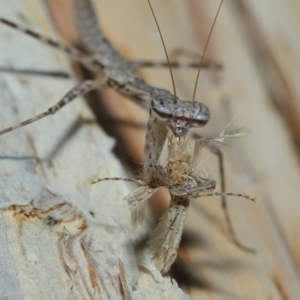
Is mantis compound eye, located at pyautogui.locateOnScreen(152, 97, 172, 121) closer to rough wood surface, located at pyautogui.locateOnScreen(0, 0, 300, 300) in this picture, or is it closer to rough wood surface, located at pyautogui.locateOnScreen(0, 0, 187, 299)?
rough wood surface, located at pyautogui.locateOnScreen(0, 0, 300, 300)

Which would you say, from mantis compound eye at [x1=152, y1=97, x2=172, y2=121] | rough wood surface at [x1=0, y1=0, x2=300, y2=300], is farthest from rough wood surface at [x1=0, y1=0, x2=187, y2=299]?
mantis compound eye at [x1=152, y1=97, x2=172, y2=121]

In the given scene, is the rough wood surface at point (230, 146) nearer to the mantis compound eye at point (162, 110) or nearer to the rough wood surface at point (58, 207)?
the rough wood surface at point (58, 207)

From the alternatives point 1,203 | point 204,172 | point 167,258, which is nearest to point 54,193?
point 1,203

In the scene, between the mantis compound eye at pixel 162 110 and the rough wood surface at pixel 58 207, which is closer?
the rough wood surface at pixel 58 207

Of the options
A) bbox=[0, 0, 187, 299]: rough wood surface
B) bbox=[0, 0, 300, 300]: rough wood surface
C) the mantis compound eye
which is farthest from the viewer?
bbox=[0, 0, 300, 300]: rough wood surface

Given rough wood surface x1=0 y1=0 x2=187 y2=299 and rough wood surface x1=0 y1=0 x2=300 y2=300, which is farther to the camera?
rough wood surface x1=0 y1=0 x2=300 y2=300

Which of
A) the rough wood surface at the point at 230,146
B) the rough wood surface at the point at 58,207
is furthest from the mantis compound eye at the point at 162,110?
the rough wood surface at the point at 58,207

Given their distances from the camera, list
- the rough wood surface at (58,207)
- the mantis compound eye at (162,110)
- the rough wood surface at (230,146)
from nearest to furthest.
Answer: the rough wood surface at (58,207)
the mantis compound eye at (162,110)
the rough wood surface at (230,146)

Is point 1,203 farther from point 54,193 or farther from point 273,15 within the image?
point 273,15
